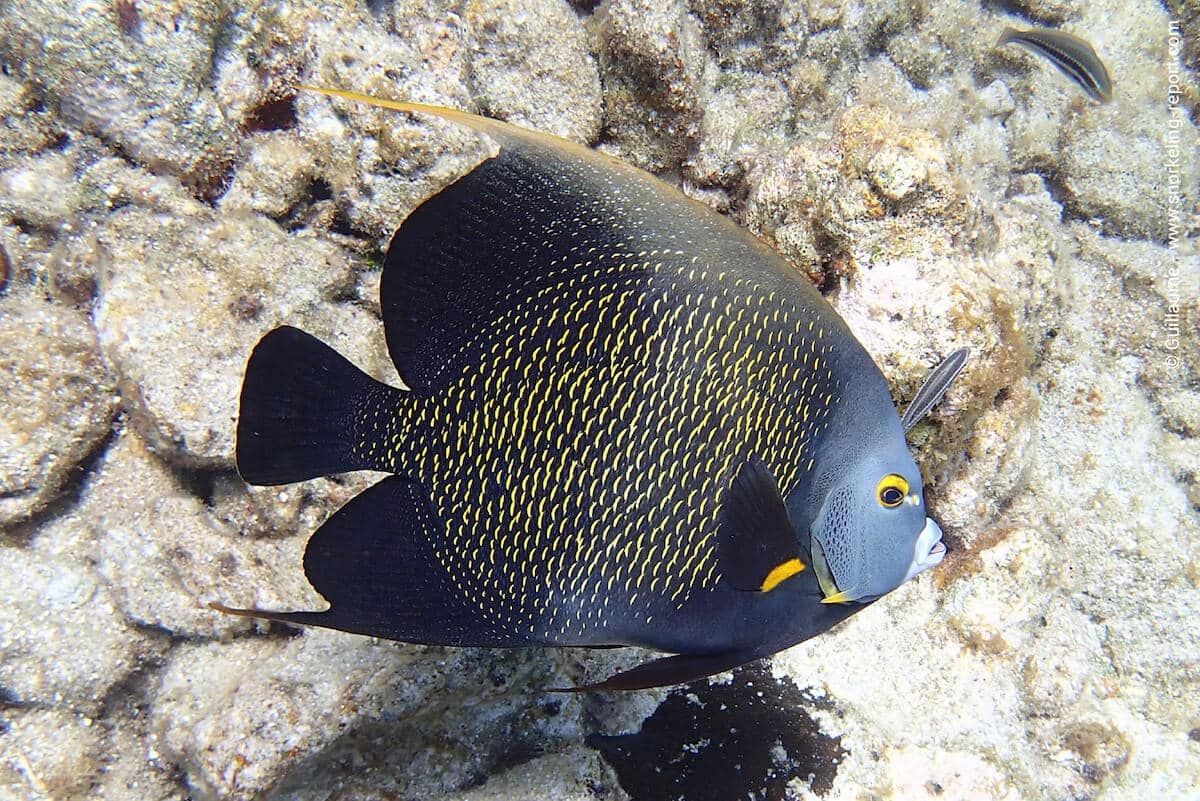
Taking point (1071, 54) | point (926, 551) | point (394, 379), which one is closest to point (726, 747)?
point (926, 551)

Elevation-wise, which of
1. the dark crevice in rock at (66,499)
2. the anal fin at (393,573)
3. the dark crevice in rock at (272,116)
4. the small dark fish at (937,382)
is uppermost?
the small dark fish at (937,382)

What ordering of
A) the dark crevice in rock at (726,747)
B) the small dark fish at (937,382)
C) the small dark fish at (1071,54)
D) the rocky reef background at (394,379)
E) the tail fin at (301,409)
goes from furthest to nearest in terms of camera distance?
the small dark fish at (1071,54) < the rocky reef background at (394,379) < the dark crevice in rock at (726,747) < the tail fin at (301,409) < the small dark fish at (937,382)

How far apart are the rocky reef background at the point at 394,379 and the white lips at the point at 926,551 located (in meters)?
0.90

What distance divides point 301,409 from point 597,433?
0.69 m

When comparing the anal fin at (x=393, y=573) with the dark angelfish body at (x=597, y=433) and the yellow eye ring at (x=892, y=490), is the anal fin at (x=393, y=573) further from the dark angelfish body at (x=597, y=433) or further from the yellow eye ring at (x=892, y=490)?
the yellow eye ring at (x=892, y=490)

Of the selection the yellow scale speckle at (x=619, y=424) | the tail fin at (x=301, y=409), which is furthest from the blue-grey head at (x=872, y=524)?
the tail fin at (x=301, y=409)

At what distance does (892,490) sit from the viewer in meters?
1.38

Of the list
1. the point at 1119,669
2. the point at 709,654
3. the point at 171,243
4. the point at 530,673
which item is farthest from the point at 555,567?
the point at 1119,669

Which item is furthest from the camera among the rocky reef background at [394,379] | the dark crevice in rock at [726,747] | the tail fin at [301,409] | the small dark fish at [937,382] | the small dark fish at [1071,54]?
the small dark fish at [1071,54]

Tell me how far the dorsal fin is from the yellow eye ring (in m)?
0.54

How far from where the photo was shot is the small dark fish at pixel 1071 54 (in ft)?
12.6

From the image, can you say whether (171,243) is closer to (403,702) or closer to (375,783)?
(403,702)

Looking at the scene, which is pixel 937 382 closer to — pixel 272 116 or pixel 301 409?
pixel 301 409

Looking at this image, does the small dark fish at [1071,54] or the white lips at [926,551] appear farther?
the small dark fish at [1071,54]
